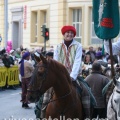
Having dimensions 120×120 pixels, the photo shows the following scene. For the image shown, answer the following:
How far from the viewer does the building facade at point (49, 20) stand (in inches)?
1320

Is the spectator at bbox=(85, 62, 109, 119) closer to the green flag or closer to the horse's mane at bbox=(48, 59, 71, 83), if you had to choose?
the horse's mane at bbox=(48, 59, 71, 83)

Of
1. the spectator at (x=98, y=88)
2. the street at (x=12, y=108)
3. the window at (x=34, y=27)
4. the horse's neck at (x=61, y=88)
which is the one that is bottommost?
the street at (x=12, y=108)

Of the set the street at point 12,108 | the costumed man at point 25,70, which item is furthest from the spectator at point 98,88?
the costumed man at point 25,70

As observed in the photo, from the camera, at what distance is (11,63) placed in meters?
21.2

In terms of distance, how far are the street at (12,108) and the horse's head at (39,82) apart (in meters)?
5.38

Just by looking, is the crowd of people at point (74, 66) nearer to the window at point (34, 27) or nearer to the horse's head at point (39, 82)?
the horse's head at point (39, 82)

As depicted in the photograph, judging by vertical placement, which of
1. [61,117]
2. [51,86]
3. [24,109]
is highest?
[51,86]

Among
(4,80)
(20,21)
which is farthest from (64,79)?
(20,21)

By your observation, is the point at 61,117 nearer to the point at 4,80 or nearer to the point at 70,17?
the point at 4,80

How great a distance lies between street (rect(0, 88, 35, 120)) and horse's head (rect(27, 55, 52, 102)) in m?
5.38

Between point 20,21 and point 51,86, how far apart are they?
1228 inches

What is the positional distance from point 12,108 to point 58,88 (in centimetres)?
778

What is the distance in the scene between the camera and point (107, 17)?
6.91 metres

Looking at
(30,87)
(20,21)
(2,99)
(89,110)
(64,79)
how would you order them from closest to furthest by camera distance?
(30,87)
(64,79)
(89,110)
(2,99)
(20,21)
